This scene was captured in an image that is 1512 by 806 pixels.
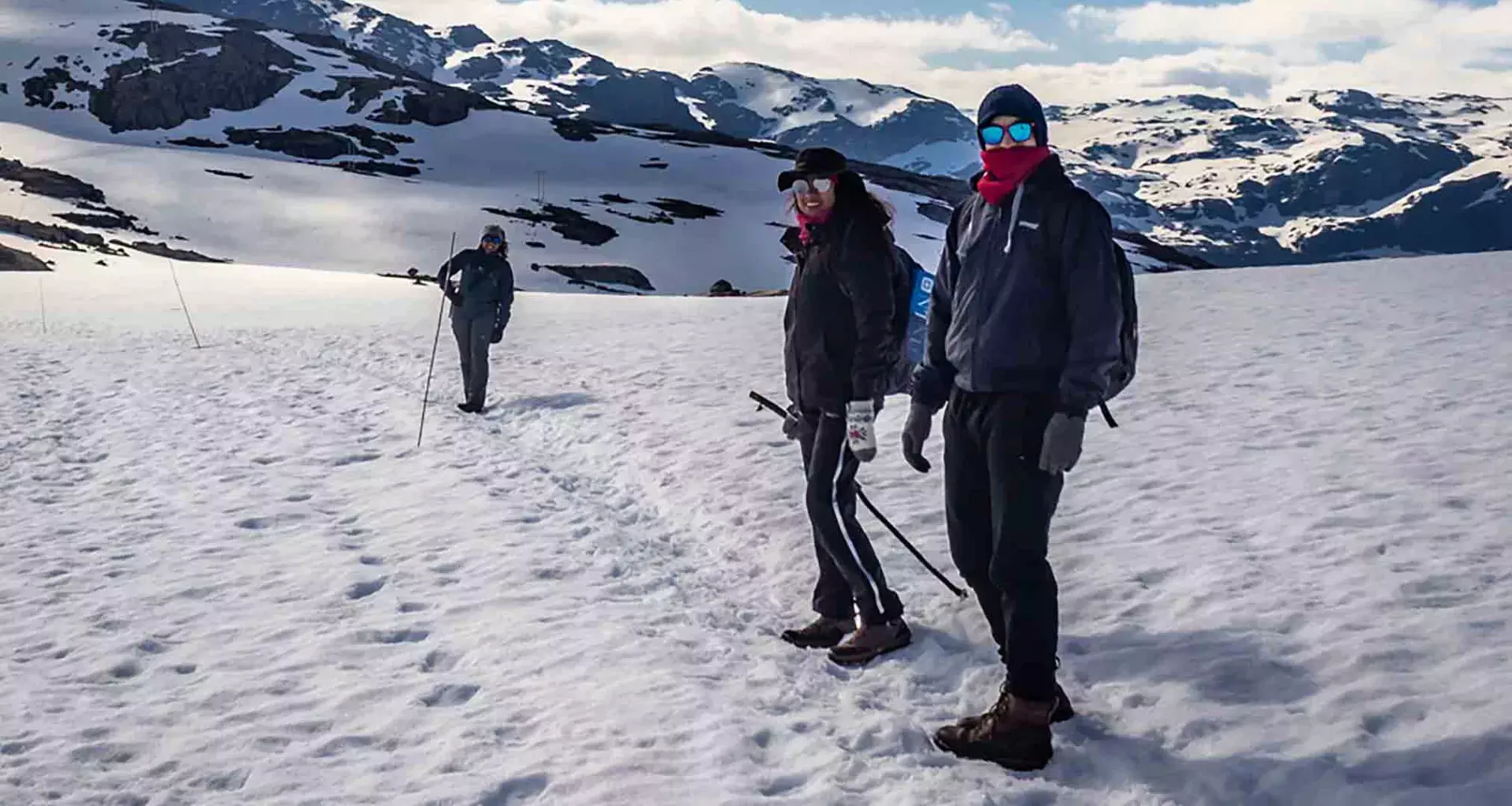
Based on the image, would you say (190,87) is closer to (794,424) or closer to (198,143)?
(198,143)

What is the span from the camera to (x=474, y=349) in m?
13.8


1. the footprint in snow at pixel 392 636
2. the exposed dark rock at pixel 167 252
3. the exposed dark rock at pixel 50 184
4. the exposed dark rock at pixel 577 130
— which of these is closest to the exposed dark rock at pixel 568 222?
the exposed dark rock at pixel 167 252

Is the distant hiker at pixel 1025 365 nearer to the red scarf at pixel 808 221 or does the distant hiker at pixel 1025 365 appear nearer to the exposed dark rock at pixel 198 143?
the red scarf at pixel 808 221

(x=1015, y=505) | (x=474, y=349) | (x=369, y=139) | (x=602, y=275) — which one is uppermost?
(x=369, y=139)

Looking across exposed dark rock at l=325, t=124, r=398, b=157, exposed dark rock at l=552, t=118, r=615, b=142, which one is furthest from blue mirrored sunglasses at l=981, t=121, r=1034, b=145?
exposed dark rock at l=552, t=118, r=615, b=142

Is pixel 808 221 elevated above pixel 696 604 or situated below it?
above

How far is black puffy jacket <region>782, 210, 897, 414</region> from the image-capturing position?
17.5 ft

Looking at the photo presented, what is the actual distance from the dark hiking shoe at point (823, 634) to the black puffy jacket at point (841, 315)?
1.34 metres

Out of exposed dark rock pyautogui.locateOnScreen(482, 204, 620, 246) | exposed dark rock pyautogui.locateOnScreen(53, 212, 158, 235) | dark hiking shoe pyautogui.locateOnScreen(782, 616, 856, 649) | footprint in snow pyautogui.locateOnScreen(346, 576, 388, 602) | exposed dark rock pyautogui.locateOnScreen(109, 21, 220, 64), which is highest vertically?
exposed dark rock pyautogui.locateOnScreen(109, 21, 220, 64)

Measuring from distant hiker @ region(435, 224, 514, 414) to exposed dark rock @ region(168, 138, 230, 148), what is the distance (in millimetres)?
102326

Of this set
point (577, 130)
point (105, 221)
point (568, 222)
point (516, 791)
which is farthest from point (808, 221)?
point (577, 130)

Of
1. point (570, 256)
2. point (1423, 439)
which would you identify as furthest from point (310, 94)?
point (1423, 439)

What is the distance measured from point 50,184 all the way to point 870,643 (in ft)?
285

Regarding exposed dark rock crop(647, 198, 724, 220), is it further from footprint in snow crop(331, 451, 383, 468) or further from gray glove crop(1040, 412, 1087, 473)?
gray glove crop(1040, 412, 1087, 473)
